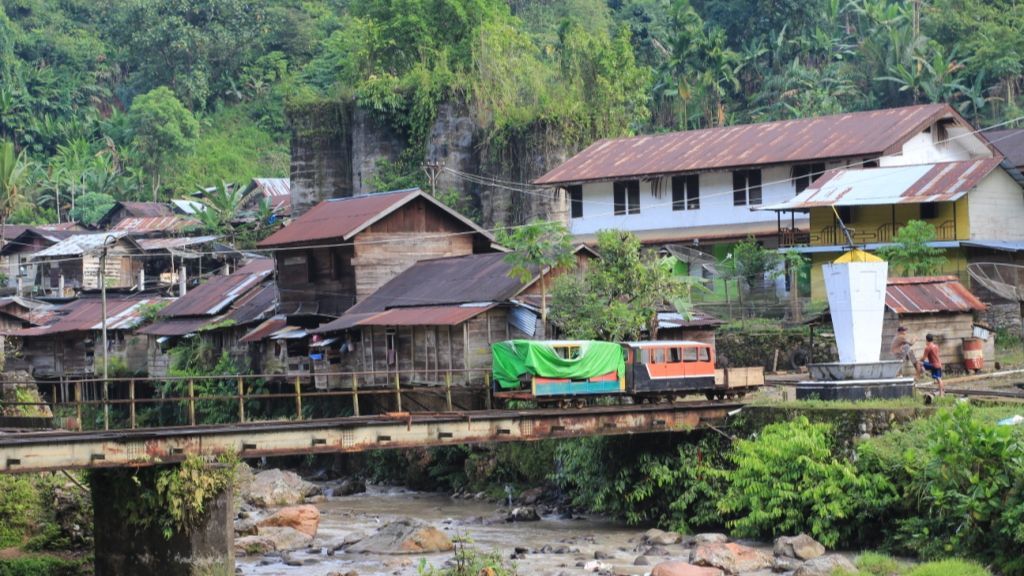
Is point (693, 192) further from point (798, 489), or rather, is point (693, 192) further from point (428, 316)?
point (798, 489)

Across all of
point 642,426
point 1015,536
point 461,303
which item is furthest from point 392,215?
point 1015,536

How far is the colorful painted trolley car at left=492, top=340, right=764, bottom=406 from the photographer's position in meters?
36.1

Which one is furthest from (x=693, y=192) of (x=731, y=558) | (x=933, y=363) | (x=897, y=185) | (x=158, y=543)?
(x=158, y=543)

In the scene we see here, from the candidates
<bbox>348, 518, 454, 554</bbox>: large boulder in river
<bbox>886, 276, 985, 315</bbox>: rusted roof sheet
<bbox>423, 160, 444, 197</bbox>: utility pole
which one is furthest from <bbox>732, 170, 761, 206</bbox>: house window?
<bbox>348, 518, 454, 554</bbox>: large boulder in river

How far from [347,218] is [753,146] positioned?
17.2m

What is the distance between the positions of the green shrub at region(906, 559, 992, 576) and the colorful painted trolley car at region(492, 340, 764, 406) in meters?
11.0

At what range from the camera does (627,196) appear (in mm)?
61312

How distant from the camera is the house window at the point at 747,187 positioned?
5853 centimetres

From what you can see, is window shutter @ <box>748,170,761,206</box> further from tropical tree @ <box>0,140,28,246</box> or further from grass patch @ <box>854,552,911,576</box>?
tropical tree @ <box>0,140,28,246</box>

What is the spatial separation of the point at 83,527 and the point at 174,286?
39466mm

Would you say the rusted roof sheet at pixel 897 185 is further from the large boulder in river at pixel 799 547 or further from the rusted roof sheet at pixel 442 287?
the large boulder in river at pixel 799 547

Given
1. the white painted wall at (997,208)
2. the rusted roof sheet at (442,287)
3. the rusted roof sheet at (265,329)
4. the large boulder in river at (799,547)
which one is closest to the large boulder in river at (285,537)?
the rusted roof sheet at (442,287)

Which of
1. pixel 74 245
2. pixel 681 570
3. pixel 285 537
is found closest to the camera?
pixel 681 570

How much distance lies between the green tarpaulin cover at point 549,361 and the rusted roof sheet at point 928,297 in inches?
403
